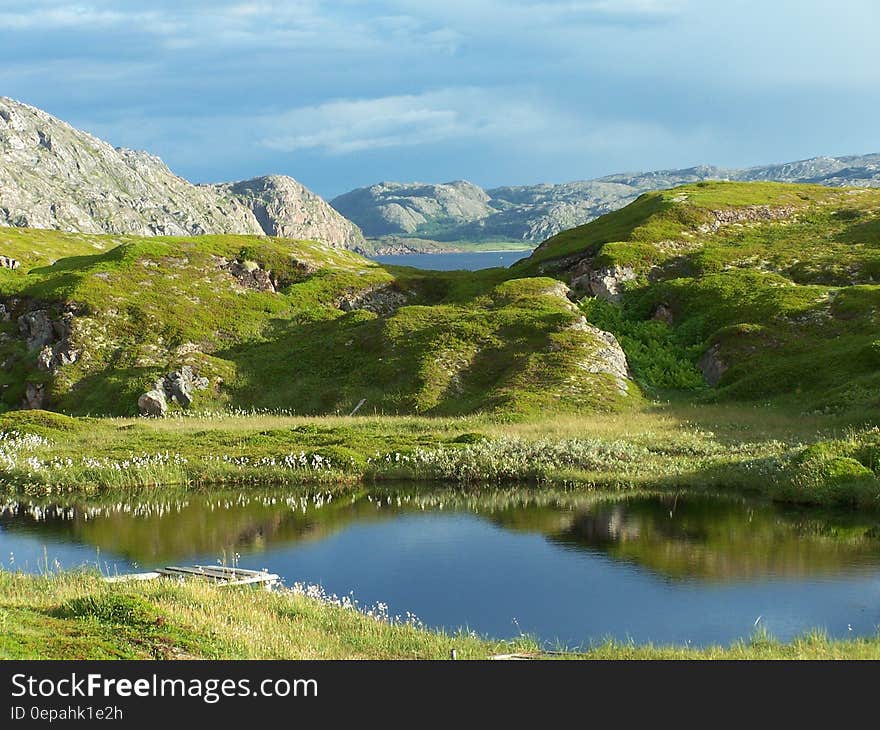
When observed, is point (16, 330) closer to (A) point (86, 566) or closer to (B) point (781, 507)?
(A) point (86, 566)

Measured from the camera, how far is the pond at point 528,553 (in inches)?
995

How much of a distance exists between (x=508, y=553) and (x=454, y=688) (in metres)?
17.7

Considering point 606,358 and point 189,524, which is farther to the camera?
point 606,358

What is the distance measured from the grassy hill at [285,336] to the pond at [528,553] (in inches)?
829

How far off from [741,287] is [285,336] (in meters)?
38.3

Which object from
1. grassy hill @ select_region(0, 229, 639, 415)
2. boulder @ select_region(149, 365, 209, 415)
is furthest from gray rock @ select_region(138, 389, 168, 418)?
grassy hill @ select_region(0, 229, 639, 415)

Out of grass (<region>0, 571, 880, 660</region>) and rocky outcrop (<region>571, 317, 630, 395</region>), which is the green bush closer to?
rocky outcrop (<region>571, 317, 630, 395</region>)

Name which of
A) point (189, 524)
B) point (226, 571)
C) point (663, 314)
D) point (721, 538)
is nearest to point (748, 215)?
point (663, 314)

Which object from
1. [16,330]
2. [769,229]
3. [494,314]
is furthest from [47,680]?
[769,229]

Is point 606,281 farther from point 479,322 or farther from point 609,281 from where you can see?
point 479,322

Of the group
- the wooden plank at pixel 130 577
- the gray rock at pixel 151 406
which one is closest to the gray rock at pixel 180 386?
the gray rock at pixel 151 406

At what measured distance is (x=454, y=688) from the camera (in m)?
15.7

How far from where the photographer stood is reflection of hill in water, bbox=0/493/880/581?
31.5 m

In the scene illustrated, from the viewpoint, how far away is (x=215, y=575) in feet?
92.4
